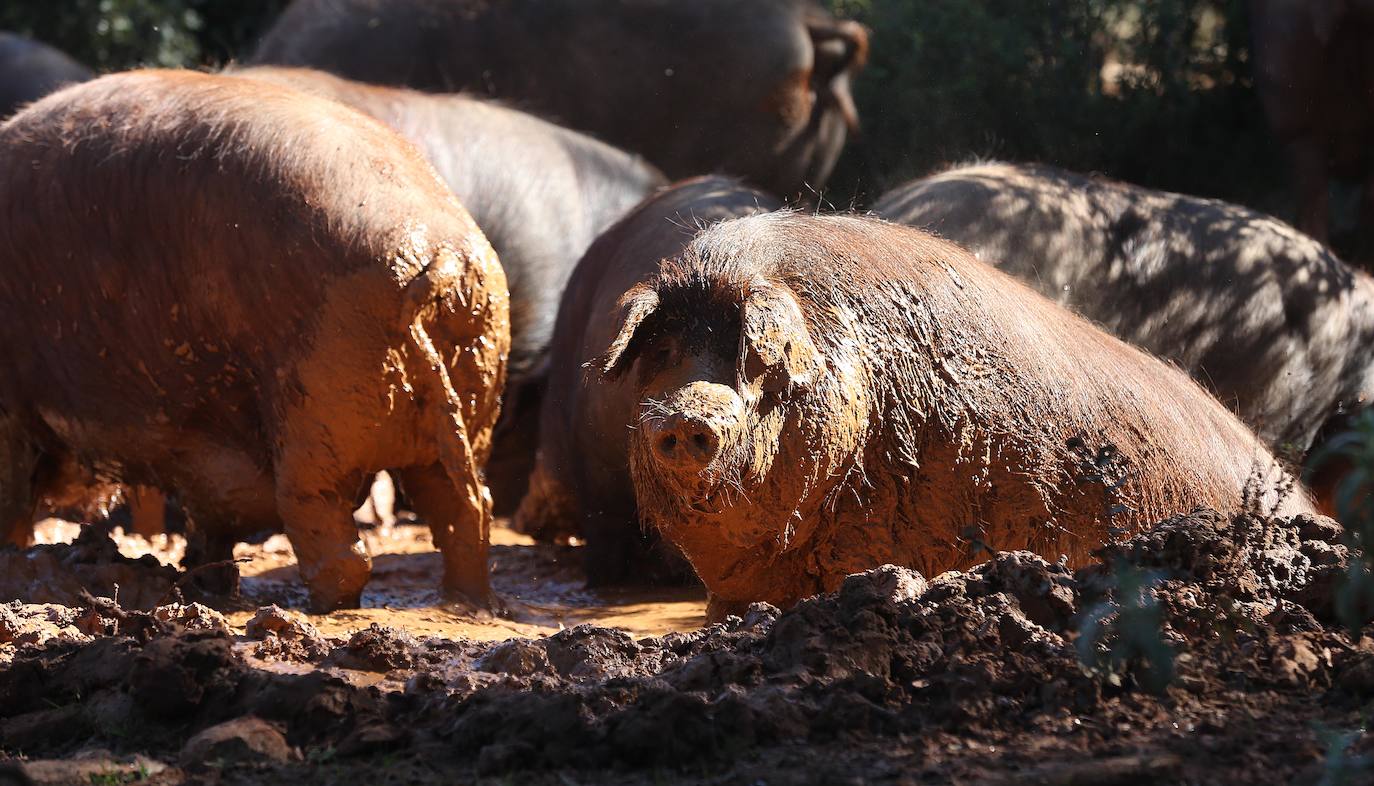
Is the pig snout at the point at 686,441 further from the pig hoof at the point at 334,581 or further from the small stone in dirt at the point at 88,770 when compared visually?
the pig hoof at the point at 334,581

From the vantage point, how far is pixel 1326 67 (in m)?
7.74

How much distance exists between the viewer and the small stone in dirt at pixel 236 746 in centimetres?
271

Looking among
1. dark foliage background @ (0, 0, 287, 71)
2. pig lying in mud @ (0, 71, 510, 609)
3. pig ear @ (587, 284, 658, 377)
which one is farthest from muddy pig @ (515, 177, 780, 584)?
dark foliage background @ (0, 0, 287, 71)

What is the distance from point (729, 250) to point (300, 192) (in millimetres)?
1367

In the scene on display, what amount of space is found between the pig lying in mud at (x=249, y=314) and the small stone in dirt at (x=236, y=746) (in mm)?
1854

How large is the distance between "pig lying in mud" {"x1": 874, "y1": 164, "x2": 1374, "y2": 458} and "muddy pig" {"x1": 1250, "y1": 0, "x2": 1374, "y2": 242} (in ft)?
6.56

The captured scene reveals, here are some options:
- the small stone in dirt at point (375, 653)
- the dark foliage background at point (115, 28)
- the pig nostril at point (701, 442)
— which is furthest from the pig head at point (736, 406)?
the dark foliage background at point (115, 28)

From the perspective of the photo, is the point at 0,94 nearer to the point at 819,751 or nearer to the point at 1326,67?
the point at 1326,67

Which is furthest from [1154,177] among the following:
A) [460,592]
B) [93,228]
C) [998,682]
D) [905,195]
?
[998,682]

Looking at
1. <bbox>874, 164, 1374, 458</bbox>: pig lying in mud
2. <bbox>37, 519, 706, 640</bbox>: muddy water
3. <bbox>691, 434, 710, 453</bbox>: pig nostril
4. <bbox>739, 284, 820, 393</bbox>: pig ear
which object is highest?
<bbox>874, 164, 1374, 458</bbox>: pig lying in mud

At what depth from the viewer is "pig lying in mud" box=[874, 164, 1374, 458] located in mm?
5777

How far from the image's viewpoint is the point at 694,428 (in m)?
3.36

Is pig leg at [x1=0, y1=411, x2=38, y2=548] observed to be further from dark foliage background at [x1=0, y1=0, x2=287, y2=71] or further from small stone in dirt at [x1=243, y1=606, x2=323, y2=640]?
dark foliage background at [x1=0, y1=0, x2=287, y2=71]

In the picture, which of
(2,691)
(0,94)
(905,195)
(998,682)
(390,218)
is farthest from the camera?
(0,94)
